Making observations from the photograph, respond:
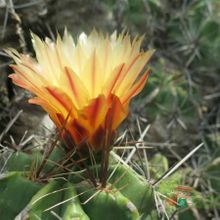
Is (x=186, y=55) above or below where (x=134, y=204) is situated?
below

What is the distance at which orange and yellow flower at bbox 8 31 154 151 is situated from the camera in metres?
1.32

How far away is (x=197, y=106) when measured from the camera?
8.93 feet

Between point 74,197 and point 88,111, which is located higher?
point 88,111

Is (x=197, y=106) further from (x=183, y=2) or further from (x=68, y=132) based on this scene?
(x=68, y=132)

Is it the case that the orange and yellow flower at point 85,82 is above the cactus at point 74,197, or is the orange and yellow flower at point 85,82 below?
above

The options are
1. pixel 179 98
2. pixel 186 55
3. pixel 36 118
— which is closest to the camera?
pixel 36 118

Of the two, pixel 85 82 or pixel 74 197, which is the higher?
pixel 85 82

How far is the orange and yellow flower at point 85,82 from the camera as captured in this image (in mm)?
1319

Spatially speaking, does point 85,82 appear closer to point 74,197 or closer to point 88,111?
point 88,111

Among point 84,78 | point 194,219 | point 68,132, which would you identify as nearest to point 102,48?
point 84,78

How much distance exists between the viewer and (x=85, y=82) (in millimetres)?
1352

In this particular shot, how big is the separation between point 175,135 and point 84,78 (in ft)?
4.75

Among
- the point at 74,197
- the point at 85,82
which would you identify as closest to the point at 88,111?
the point at 85,82

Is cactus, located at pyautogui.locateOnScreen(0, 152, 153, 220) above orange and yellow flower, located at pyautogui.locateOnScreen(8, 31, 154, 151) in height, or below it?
below
